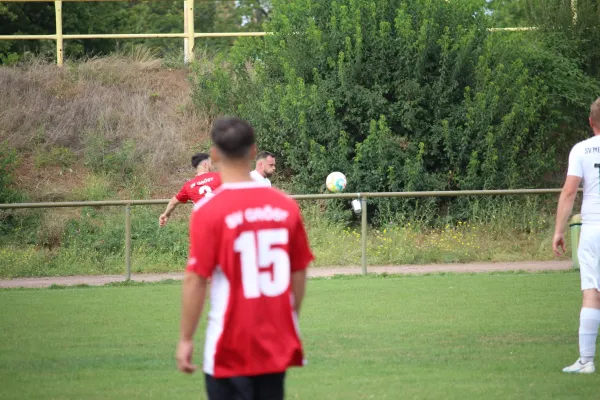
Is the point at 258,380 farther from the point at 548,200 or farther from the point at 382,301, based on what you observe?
the point at 548,200

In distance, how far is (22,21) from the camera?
98.8ft

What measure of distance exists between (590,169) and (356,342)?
3.16 metres

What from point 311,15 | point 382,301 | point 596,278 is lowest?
point 382,301

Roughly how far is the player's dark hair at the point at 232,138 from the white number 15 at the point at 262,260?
0.40 metres

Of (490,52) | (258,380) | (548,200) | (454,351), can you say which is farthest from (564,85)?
(258,380)

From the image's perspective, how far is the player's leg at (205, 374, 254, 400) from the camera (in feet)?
13.7

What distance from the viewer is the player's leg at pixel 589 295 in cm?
747

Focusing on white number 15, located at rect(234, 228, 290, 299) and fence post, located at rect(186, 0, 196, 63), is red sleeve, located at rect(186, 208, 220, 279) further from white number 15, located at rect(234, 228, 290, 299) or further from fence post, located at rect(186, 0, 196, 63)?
fence post, located at rect(186, 0, 196, 63)

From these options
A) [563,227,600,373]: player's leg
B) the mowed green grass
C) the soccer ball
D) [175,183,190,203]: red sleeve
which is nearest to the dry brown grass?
the soccer ball

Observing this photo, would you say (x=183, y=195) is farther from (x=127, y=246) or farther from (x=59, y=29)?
(x=59, y=29)

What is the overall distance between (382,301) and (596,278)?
5.31m

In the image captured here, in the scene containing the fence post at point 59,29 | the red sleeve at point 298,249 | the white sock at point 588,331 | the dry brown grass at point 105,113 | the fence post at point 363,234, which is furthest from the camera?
the fence post at point 59,29

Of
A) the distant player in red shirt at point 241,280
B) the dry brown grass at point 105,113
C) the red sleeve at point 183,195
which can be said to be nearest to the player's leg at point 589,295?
the distant player in red shirt at point 241,280

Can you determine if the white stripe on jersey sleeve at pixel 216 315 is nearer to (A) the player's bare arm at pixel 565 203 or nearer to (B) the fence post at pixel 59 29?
(A) the player's bare arm at pixel 565 203
